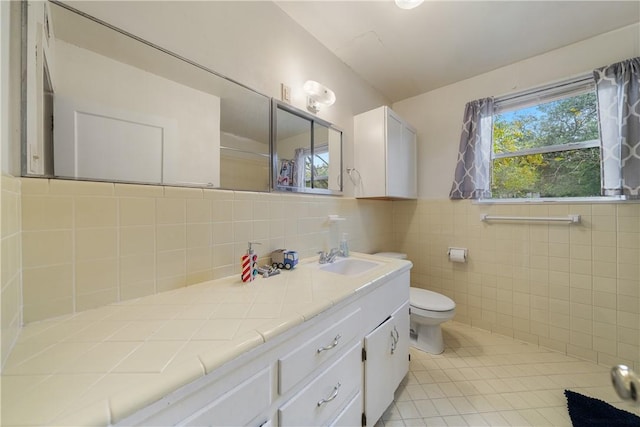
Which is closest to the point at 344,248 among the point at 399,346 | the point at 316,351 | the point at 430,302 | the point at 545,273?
the point at 399,346

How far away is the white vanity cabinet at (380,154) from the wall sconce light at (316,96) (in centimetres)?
44

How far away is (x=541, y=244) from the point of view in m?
1.77

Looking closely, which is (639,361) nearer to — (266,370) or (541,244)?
(541,244)

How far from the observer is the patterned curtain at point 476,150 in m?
1.97

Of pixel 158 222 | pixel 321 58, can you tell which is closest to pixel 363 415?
pixel 158 222

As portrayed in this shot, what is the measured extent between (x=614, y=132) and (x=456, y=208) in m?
1.06

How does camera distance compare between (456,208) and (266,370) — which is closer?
(266,370)

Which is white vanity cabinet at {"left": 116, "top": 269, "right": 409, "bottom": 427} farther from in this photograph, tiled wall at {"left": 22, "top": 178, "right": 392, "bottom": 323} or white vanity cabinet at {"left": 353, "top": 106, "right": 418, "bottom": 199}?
white vanity cabinet at {"left": 353, "top": 106, "right": 418, "bottom": 199}

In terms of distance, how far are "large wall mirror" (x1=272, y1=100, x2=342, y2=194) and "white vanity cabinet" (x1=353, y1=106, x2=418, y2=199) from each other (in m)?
0.23

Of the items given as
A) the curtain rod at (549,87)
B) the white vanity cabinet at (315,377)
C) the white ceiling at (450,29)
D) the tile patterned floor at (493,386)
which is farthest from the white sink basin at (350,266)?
the curtain rod at (549,87)

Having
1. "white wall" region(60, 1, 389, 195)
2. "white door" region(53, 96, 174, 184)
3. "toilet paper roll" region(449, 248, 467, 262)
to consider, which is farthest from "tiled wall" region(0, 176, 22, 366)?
"toilet paper roll" region(449, 248, 467, 262)

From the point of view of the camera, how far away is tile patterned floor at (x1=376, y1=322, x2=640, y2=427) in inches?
46.6

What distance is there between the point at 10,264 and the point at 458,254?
2571mm

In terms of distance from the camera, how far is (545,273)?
1.75 metres
